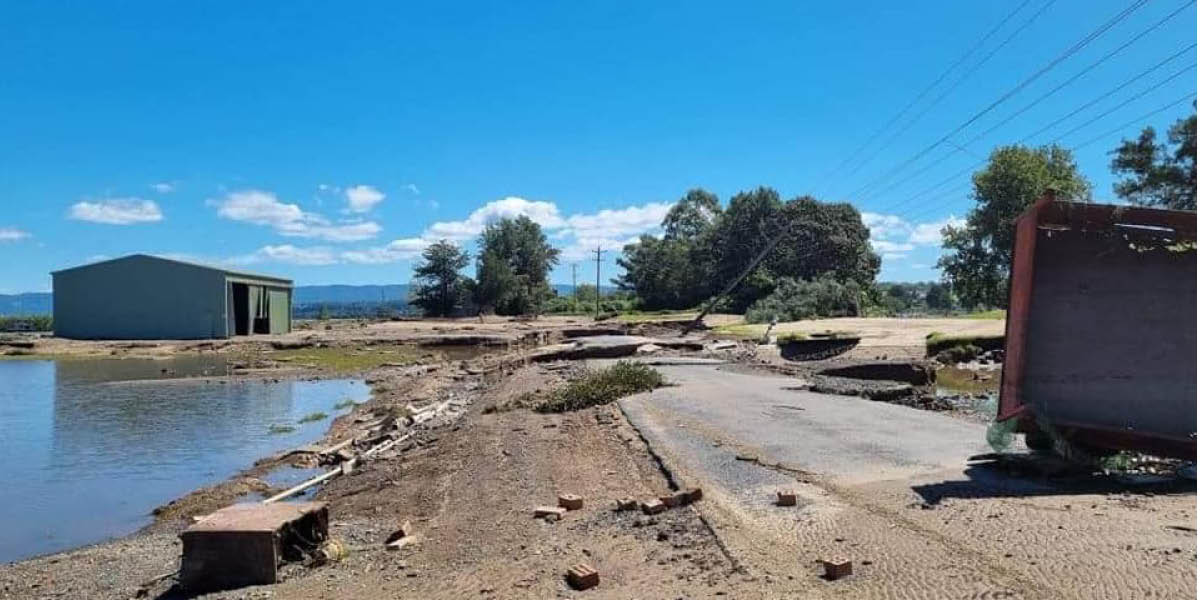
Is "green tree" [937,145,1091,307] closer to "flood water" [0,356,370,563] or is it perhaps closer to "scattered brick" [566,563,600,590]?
"flood water" [0,356,370,563]

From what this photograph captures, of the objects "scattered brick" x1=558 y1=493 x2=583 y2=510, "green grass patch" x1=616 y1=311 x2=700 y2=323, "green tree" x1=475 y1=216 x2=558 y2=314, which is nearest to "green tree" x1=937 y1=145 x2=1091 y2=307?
"green grass patch" x1=616 y1=311 x2=700 y2=323

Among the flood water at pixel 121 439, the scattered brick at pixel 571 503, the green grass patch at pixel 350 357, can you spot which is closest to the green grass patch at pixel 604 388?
the flood water at pixel 121 439

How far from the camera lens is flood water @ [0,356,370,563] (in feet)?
43.3

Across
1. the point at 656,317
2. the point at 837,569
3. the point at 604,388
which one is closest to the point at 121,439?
the point at 604,388

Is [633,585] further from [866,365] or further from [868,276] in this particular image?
[868,276]

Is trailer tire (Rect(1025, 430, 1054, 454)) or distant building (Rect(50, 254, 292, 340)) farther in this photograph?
distant building (Rect(50, 254, 292, 340))

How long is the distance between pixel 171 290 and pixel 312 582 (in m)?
58.7

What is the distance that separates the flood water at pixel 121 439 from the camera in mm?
13203

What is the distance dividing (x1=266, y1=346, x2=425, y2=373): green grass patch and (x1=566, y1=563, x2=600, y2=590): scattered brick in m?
36.3

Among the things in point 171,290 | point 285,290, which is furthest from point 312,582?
point 285,290

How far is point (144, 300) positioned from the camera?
60406mm

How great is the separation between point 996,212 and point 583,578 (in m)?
68.3

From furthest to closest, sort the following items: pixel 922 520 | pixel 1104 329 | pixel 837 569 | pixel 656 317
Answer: pixel 656 317 → pixel 1104 329 → pixel 922 520 → pixel 837 569

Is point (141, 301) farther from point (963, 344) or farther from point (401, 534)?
point (401, 534)
